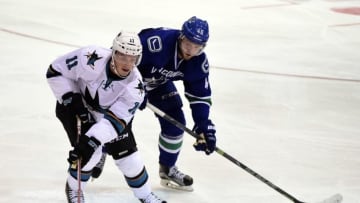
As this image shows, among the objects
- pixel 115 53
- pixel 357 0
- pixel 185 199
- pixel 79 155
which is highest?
pixel 115 53

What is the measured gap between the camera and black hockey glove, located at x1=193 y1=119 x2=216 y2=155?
10.4 feet

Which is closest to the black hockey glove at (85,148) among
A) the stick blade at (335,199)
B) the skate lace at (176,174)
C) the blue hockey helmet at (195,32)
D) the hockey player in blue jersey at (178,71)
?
the hockey player in blue jersey at (178,71)

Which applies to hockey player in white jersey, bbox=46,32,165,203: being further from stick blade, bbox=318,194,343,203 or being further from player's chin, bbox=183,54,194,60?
stick blade, bbox=318,194,343,203

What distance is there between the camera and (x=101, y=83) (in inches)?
113

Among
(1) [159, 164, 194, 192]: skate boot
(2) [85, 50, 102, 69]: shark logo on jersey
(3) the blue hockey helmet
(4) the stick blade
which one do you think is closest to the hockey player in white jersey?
(2) [85, 50, 102, 69]: shark logo on jersey

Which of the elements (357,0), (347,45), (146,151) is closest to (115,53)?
(146,151)

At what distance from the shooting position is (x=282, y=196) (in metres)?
3.63

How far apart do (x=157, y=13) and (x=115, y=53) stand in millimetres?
4998

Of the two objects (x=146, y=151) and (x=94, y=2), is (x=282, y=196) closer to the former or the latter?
(x=146, y=151)

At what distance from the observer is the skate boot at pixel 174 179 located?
359 cm

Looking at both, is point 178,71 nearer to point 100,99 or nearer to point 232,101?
point 100,99

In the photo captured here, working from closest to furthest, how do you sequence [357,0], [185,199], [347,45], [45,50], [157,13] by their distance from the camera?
[185,199] < [45,50] < [347,45] < [157,13] < [357,0]

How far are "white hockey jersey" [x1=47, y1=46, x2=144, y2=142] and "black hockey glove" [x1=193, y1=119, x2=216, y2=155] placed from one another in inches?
18.2

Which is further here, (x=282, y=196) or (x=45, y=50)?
(x=45, y=50)
